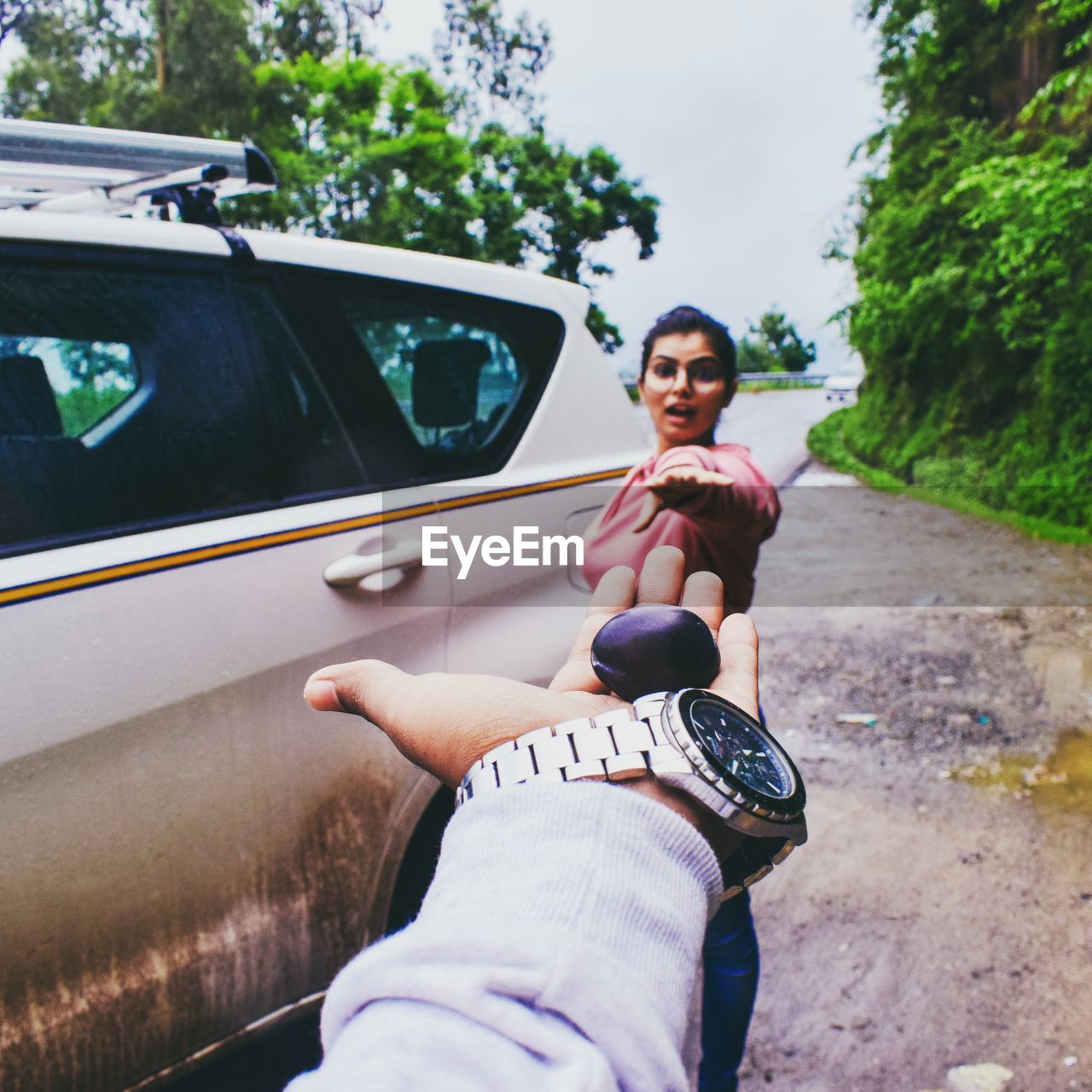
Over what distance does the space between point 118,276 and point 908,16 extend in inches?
389

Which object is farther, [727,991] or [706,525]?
[727,991]

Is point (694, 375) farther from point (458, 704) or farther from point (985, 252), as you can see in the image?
point (985, 252)

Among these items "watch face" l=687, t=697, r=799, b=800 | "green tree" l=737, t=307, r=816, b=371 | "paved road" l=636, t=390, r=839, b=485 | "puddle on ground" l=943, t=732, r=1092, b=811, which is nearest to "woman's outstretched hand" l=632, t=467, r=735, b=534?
"watch face" l=687, t=697, r=799, b=800

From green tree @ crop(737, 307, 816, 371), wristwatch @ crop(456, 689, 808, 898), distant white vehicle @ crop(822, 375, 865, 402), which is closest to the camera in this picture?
wristwatch @ crop(456, 689, 808, 898)

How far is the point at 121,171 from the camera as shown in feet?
5.86

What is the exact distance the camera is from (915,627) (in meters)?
5.06

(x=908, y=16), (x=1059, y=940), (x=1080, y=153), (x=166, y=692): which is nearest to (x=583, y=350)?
(x=166, y=692)

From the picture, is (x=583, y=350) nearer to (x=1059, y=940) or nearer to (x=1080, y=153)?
(x=1059, y=940)

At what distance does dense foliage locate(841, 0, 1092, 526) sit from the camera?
21.2ft

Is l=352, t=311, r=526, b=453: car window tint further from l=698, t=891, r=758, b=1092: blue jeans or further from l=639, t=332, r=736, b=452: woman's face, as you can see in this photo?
l=698, t=891, r=758, b=1092: blue jeans

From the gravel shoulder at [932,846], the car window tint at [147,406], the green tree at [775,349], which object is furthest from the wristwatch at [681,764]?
the green tree at [775,349]

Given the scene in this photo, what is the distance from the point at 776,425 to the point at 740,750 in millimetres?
19456

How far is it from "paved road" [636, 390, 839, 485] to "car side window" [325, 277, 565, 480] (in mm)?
4934

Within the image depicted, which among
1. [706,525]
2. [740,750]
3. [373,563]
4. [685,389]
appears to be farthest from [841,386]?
[740,750]
